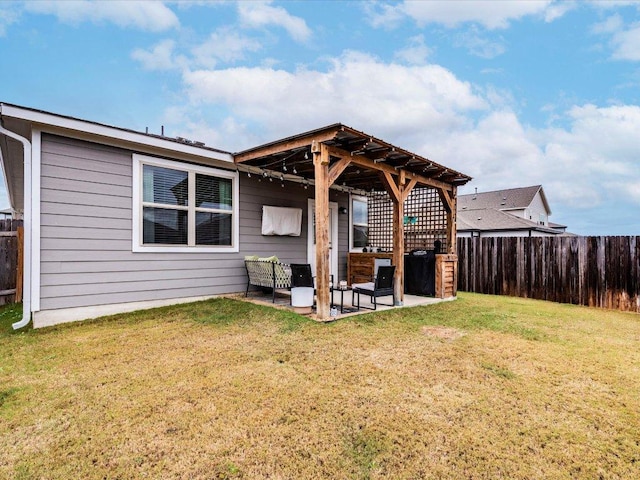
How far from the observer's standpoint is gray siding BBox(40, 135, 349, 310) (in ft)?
14.8

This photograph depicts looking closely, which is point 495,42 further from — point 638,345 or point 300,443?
point 300,443

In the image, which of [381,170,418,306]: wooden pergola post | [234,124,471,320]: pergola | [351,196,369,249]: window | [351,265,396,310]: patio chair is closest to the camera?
[234,124,471,320]: pergola

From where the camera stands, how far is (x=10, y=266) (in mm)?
6293

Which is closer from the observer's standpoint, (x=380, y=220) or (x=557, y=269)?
(x=557, y=269)

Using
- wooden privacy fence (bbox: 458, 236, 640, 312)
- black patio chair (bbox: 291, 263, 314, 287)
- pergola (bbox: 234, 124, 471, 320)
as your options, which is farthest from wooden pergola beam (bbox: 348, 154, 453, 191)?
wooden privacy fence (bbox: 458, 236, 640, 312)

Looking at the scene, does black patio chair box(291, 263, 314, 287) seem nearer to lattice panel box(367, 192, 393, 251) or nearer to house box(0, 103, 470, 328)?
Answer: house box(0, 103, 470, 328)

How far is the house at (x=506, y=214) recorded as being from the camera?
1631 centimetres

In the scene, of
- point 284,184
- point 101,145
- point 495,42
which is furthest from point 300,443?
point 495,42

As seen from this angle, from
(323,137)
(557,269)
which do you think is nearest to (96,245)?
(323,137)

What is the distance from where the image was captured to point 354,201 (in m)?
9.26

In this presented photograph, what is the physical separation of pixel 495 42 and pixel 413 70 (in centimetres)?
339

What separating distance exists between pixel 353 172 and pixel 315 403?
5358 millimetres

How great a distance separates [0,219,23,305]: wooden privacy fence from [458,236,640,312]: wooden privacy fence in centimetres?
1018

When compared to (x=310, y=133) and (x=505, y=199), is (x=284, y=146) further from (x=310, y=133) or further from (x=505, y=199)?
(x=505, y=199)
